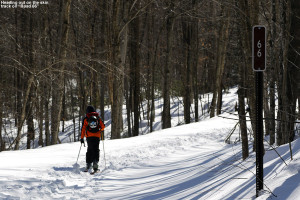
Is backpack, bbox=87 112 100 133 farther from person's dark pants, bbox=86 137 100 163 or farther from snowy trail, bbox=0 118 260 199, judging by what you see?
snowy trail, bbox=0 118 260 199

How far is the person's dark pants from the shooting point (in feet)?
29.4

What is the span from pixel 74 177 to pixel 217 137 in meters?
9.17

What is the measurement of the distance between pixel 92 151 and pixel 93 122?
2.47 feet

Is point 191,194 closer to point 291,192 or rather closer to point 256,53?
point 291,192

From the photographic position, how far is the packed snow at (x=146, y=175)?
18.0 feet

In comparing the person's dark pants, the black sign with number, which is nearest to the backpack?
the person's dark pants

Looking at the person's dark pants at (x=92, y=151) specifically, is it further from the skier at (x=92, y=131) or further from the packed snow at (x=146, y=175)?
the packed snow at (x=146, y=175)

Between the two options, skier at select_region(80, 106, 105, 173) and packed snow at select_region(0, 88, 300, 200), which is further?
skier at select_region(80, 106, 105, 173)

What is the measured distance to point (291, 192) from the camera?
426cm

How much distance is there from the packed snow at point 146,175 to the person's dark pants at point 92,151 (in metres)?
0.36

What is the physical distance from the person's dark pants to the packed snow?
359mm

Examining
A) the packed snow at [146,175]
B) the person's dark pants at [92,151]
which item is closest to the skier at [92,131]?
the person's dark pants at [92,151]

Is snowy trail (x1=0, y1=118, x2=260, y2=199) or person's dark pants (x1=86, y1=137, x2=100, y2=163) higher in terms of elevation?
person's dark pants (x1=86, y1=137, x2=100, y2=163)

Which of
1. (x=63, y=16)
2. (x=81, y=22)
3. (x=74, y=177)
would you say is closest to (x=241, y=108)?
(x=74, y=177)
